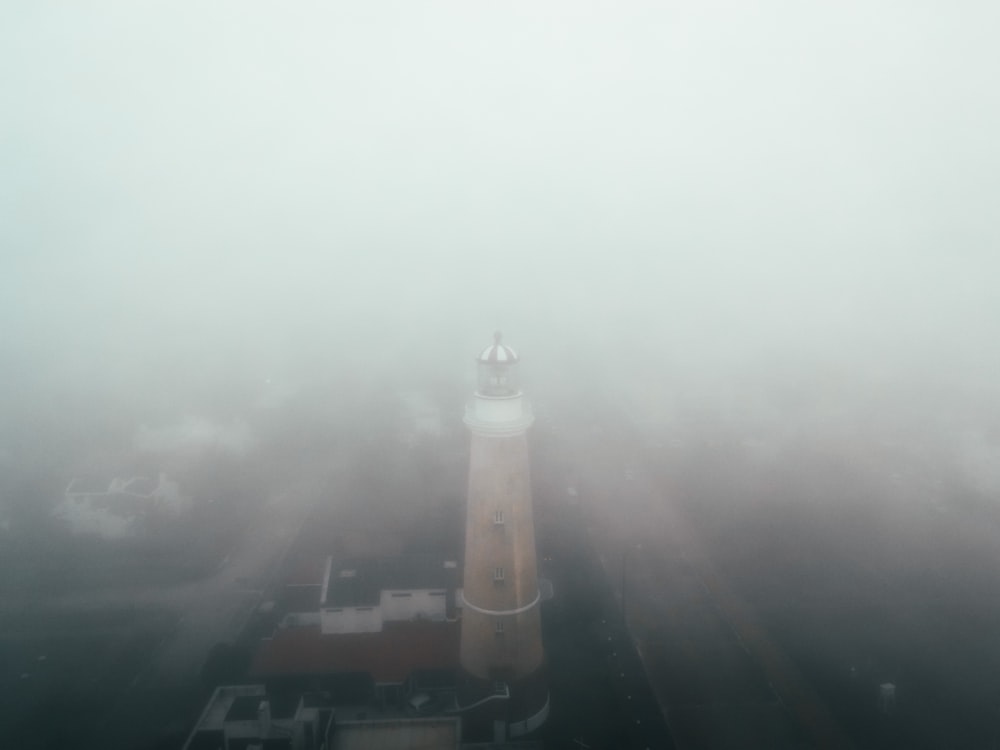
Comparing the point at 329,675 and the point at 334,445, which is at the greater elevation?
the point at 334,445

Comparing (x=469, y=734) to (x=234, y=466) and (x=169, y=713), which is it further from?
(x=234, y=466)

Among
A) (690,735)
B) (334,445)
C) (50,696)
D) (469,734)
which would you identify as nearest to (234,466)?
(334,445)

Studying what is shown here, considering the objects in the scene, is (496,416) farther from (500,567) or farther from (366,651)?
(366,651)

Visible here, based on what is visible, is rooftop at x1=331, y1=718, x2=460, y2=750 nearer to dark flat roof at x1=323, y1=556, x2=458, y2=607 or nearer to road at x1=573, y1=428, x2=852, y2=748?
dark flat roof at x1=323, y1=556, x2=458, y2=607

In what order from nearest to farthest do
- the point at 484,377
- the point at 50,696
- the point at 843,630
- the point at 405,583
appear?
the point at 484,377 < the point at 50,696 < the point at 405,583 < the point at 843,630

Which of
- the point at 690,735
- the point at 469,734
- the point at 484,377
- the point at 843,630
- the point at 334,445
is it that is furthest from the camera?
the point at 334,445

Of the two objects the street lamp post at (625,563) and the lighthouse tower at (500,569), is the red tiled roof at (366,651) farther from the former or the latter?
the street lamp post at (625,563)

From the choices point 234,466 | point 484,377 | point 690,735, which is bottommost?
point 690,735

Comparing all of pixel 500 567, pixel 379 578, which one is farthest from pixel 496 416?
pixel 379 578
